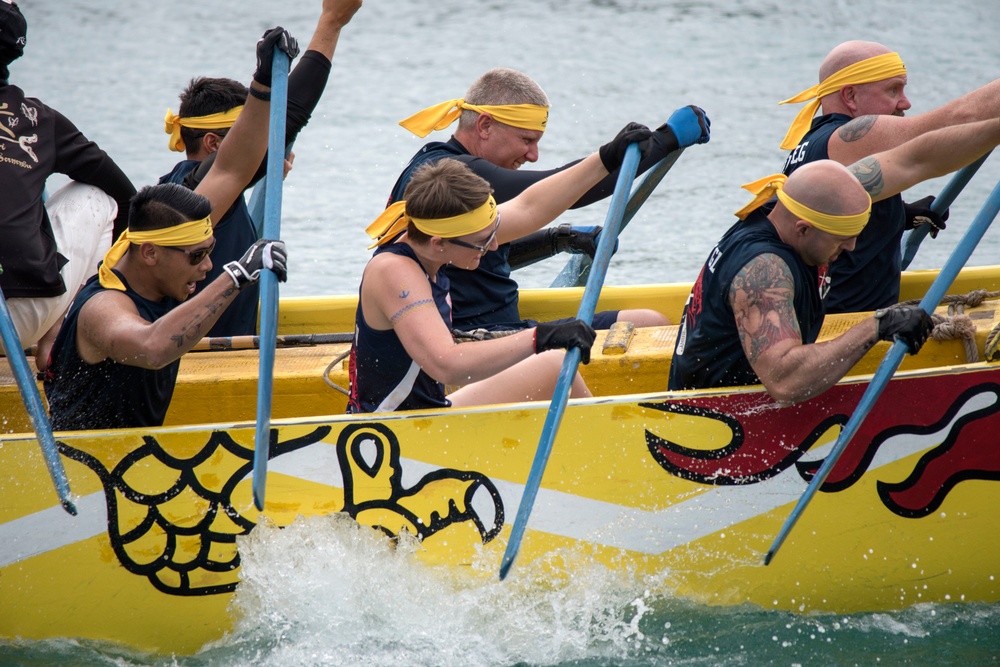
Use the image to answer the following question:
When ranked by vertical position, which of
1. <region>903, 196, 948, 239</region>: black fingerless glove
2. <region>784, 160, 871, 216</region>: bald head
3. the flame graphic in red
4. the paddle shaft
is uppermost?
<region>784, 160, 871, 216</region>: bald head

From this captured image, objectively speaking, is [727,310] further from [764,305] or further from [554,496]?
[554,496]

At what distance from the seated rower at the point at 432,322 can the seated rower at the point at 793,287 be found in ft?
1.33

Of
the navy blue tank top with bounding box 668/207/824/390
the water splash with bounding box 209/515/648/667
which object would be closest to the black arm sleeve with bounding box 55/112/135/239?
the water splash with bounding box 209/515/648/667

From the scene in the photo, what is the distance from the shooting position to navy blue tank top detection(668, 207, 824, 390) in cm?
322

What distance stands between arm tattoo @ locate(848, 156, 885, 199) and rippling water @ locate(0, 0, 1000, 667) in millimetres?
1239

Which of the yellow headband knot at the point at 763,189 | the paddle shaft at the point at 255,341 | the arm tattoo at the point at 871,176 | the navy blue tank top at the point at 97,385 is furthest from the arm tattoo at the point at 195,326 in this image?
the arm tattoo at the point at 871,176

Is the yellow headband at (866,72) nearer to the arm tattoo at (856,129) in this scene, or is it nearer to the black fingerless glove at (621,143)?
the arm tattoo at (856,129)

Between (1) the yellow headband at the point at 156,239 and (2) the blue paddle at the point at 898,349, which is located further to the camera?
(1) the yellow headband at the point at 156,239

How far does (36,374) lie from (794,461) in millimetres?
2591

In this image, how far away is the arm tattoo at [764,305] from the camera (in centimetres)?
311

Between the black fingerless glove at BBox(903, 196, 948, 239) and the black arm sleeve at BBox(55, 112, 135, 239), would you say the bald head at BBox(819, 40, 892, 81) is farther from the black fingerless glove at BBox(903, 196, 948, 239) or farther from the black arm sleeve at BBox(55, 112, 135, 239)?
the black arm sleeve at BBox(55, 112, 135, 239)

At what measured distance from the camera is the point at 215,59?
1565 centimetres

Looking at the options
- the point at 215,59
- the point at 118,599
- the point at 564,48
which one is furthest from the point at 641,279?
the point at 215,59

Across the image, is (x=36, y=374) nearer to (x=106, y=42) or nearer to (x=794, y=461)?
(x=794, y=461)
